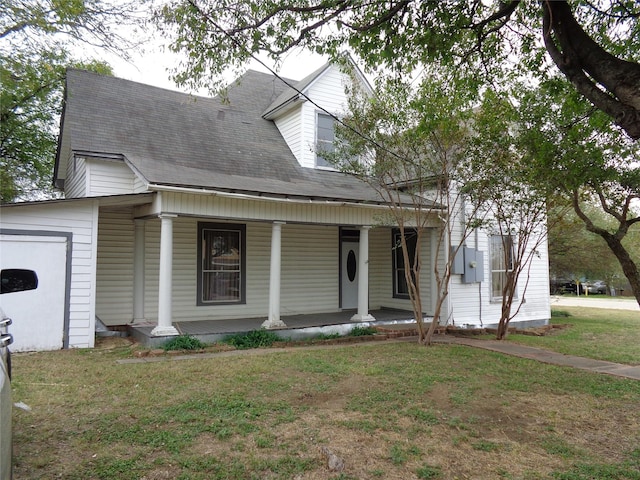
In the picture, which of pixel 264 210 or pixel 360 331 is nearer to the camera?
pixel 264 210

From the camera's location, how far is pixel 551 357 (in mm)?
8602

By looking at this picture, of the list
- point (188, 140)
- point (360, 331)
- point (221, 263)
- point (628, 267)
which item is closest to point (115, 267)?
point (221, 263)

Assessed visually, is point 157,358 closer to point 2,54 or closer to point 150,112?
point 150,112

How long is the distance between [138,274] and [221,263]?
1.99m

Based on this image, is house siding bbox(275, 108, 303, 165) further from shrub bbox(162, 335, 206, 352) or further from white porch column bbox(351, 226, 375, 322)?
shrub bbox(162, 335, 206, 352)

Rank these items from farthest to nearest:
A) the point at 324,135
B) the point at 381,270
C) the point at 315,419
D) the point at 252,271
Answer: the point at 381,270 < the point at 324,135 < the point at 252,271 < the point at 315,419

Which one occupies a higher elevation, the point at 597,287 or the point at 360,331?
the point at 597,287

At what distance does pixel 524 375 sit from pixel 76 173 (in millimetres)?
10794

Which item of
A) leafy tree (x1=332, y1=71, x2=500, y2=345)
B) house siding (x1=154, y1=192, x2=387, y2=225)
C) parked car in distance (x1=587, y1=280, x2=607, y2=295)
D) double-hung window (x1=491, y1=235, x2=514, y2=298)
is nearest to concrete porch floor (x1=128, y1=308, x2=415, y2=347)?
leafy tree (x1=332, y1=71, x2=500, y2=345)

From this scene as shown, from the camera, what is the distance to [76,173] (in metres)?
10.9

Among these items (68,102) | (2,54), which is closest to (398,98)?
(68,102)

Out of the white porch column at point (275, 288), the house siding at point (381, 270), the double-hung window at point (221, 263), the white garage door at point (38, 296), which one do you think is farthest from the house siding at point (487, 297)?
the white garage door at point (38, 296)

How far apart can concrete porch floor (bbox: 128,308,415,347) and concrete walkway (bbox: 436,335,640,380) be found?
6.93 ft

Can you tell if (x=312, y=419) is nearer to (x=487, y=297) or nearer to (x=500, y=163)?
(x=500, y=163)
